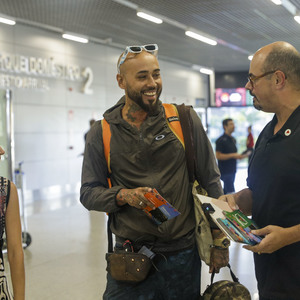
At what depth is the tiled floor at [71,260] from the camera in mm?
4555

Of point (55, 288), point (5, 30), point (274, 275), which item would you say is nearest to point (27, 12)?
point (5, 30)

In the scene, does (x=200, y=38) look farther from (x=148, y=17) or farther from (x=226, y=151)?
(x=226, y=151)

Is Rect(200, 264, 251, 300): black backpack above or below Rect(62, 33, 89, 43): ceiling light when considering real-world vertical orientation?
below

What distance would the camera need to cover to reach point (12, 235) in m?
1.70

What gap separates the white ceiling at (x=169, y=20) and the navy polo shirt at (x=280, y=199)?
25.3ft

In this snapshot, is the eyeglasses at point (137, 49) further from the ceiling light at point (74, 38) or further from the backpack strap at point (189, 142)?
the ceiling light at point (74, 38)

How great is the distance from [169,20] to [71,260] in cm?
699

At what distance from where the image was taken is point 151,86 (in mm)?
2197

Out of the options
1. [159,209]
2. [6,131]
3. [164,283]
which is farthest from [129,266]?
[6,131]

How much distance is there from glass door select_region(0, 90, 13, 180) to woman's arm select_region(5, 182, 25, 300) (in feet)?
14.0

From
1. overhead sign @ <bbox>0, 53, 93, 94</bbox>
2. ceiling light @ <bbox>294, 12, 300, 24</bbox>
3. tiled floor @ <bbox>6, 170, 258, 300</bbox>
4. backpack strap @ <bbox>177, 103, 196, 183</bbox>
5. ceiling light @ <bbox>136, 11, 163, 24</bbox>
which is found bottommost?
tiled floor @ <bbox>6, 170, 258, 300</bbox>

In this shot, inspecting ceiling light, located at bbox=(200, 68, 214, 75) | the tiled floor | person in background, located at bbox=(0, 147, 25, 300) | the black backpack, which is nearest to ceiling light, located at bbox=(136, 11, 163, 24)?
the tiled floor

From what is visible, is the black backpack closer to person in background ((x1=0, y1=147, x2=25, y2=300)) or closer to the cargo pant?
the cargo pant

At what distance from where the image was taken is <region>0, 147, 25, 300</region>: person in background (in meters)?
1.66
